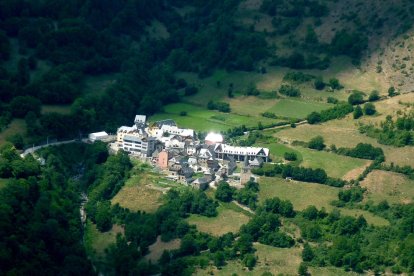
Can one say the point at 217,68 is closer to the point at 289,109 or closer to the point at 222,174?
the point at 289,109

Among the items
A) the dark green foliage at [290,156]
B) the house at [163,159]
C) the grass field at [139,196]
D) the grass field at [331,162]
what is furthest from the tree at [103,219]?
the grass field at [331,162]

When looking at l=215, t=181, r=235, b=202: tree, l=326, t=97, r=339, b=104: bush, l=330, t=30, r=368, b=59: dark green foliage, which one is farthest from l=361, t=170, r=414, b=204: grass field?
l=330, t=30, r=368, b=59: dark green foliage

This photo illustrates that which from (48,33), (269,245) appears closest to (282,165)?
(269,245)

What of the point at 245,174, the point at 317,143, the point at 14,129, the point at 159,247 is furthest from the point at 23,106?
the point at 317,143

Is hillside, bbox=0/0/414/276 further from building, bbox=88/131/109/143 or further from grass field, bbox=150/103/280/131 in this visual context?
building, bbox=88/131/109/143

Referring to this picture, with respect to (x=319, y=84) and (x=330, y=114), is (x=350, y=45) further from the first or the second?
(x=330, y=114)

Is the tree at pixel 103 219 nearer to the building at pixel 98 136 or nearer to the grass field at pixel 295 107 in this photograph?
the building at pixel 98 136
